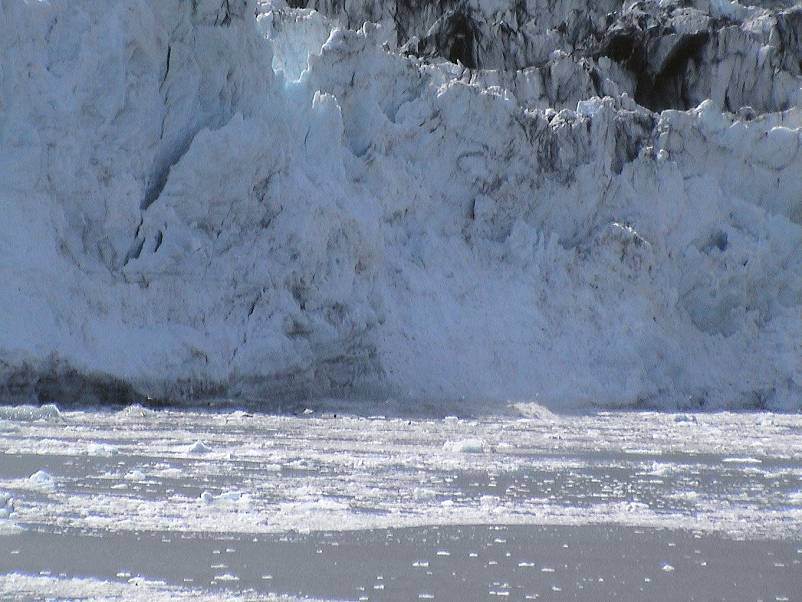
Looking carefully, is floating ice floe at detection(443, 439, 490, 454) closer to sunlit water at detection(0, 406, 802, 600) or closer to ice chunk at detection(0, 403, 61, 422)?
sunlit water at detection(0, 406, 802, 600)

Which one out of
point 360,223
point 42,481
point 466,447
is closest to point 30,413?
point 466,447

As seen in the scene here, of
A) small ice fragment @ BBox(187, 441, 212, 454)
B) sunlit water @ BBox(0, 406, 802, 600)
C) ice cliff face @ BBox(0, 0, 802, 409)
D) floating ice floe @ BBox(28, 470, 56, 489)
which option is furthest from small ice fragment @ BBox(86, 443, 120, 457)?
ice cliff face @ BBox(0, 0, 802, 409)

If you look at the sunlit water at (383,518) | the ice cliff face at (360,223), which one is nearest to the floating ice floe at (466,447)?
the sunlit water at (383,518)

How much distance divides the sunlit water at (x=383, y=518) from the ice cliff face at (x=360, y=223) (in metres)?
3.32

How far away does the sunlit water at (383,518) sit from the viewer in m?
4.07

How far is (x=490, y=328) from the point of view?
51.2 feet

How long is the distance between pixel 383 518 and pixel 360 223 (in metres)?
9.34

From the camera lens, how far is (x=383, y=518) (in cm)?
541

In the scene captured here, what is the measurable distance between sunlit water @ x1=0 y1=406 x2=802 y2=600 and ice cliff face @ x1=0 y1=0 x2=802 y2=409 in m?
3.32

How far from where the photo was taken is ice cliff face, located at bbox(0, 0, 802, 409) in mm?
12914

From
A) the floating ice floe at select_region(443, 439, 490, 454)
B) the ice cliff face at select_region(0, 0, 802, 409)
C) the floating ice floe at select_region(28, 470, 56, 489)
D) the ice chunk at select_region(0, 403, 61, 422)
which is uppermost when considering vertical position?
the ice cliff face at select_region(0, 0, 802, 409)

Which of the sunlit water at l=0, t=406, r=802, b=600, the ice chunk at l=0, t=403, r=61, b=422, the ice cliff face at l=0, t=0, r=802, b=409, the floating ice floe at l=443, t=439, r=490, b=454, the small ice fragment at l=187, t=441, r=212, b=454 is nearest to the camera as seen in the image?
the sunlit water at l=0, t=406, r=802, b=600

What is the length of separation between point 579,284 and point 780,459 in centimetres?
720

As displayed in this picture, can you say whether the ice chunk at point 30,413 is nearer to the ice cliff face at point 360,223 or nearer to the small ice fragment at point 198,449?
the ice cliff face at point 360,223
